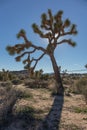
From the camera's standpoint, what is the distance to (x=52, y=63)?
1855 cm

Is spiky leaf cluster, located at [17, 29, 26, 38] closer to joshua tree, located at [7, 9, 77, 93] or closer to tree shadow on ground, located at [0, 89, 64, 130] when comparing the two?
joshua tree, located at [7, 9, 77, 93]

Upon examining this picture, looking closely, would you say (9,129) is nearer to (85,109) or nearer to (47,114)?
(47,114)

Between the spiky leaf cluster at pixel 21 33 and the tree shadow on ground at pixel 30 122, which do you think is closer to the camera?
the tree shadow on ground at pixel 30 122

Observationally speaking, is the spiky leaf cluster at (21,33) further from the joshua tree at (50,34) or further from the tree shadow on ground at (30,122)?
the tree shadow on ground at (30,122)

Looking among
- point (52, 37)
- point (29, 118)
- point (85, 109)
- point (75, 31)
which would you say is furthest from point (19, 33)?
point (29, 118)

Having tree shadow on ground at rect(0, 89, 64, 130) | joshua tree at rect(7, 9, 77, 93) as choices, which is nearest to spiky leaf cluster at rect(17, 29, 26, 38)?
joshua tree at rect(7, 9, 77, 93)

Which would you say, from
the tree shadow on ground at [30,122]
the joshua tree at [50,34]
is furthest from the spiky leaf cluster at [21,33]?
the tree shadow on ground at [30,122]

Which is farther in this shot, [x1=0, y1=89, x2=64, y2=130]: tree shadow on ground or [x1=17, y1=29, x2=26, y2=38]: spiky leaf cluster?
[x1=17, y1=29, x2=26, y2=38]: spiky leaf cluster

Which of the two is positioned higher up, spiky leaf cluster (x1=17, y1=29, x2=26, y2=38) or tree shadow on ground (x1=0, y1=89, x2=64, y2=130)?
spiky leaf cluster (x1=17, y1=29, x2=26, y2=38)

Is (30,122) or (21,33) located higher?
(21,33)

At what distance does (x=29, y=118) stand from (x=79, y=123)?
4.87 ft

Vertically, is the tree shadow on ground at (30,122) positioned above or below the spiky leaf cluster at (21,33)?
below

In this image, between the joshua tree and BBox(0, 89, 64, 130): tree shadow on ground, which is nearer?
BBox(0, 89, 64, 130): tree shadow on ground

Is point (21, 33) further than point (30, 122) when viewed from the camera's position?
Yes
